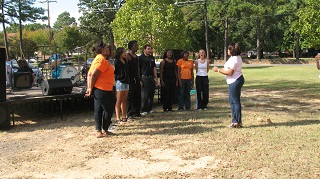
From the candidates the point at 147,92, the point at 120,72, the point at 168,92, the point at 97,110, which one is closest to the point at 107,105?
the point at 97,110

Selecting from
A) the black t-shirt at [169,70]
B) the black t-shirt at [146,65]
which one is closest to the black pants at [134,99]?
the black t-shirt at [146,65]

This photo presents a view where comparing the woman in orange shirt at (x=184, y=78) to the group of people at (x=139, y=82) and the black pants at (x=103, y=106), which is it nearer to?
the group of people at (x=139, y=82)

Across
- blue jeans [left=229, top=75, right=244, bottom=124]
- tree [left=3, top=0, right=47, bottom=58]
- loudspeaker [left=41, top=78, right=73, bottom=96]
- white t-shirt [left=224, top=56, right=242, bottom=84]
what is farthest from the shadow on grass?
tree [left=3, top=0, right=47, bottom=58]

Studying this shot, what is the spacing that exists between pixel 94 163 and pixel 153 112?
416 cm

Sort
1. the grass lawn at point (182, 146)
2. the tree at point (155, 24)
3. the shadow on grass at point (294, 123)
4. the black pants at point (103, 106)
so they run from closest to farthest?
the grass lawn at point (182, 146)
the black pants at point (103, 106)
the shadow on grass at point (294, 123)
the tree at point (155, 24)

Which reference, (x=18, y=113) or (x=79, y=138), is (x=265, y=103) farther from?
(x=18, y=113)

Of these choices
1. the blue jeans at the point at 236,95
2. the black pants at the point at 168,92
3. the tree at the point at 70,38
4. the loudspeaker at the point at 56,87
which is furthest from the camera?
the tree at the point at 70,38

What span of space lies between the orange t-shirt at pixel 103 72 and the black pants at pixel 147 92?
78.0 inches

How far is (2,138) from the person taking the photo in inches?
269

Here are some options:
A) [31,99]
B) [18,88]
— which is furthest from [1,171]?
[18,88]

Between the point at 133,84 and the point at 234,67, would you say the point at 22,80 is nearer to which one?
the point at 133,84

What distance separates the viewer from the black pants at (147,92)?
8.35 m

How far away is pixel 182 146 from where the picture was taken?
226 inches

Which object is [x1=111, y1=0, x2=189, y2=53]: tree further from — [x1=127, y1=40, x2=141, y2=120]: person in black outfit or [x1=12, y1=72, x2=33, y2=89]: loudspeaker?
[x1=127, y1=40, x2=141, y2=120]: person in black outfit
